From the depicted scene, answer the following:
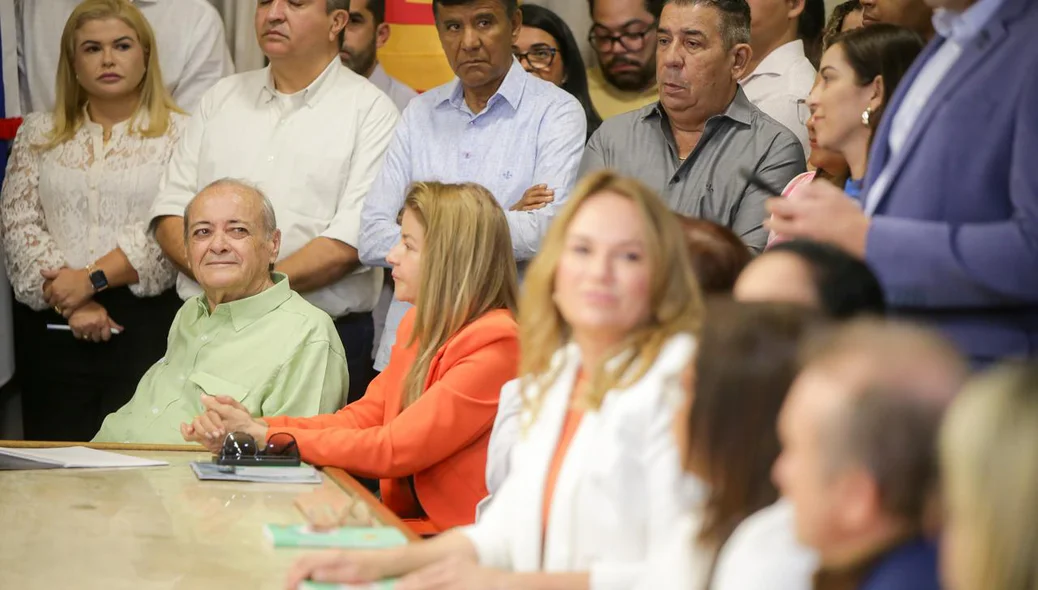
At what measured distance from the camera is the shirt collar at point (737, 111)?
3348 mm

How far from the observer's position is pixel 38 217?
4316 mm

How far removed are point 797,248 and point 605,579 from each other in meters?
0.49

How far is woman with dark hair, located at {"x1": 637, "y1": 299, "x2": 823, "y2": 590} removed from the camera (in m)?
1.47

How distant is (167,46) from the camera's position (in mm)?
4523

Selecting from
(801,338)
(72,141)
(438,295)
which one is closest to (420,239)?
(438,295)

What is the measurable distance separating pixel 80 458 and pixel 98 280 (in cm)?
161

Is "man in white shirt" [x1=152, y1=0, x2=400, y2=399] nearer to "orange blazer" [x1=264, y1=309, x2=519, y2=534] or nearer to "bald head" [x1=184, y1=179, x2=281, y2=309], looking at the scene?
"bald head" [x1=184, y1=179, x2=281, y2=309]

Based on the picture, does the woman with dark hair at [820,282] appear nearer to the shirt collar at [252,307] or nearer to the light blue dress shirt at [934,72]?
the light blue dress shirt at [934,72]

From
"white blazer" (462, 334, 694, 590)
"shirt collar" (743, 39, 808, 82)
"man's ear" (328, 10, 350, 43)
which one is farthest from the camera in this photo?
"man's ear" (328, 10, 350, 43)

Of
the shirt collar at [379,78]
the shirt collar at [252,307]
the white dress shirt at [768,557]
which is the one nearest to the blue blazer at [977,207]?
the white dress shirt at [768,557]

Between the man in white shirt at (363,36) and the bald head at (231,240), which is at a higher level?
the man in white shirt at (363,36)

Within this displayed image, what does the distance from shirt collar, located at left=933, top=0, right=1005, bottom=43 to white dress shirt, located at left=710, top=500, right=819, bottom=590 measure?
0.84 metres

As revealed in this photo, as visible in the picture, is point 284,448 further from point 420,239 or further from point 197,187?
point 197,187

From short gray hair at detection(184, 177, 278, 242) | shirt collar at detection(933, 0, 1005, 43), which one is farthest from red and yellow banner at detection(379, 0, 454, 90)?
shirt collar at detection(933, 0, 1005, 43)
